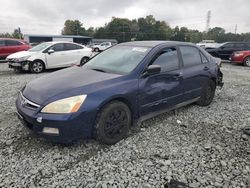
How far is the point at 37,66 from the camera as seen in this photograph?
31.0ft

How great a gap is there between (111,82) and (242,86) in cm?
634

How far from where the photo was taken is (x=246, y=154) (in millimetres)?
3252

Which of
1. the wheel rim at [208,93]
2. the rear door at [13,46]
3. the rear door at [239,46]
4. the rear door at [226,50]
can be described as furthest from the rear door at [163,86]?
the rear door at [239,46]

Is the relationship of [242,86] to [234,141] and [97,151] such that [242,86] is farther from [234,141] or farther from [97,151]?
[97,151]

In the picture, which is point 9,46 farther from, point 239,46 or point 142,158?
point 239,46

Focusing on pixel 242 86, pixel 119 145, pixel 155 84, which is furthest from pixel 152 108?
pixel 242 86

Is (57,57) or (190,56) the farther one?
(57,57)

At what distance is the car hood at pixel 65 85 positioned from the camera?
118 inches

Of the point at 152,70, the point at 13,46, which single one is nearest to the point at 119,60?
the point at 152,70

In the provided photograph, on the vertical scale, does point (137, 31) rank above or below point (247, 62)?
above

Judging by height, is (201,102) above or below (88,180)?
above

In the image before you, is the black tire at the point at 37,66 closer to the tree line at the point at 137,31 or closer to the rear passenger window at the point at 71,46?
the rear passenger window at the point at 71,46

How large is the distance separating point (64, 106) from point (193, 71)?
2.82 m

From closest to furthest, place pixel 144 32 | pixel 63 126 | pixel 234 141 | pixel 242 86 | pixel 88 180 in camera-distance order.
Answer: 1. pixel 88 180
2. pixel 63 126
3. pixel 234 141
4. pixel 242 86
5. pixel 144 32
